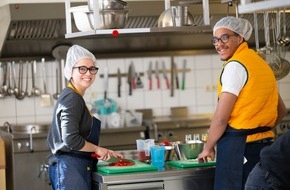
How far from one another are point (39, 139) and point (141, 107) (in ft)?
4.25

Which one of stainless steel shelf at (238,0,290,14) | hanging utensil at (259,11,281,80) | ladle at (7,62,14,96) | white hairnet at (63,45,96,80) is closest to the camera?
stainless steel shelf at (238,0,290,14)

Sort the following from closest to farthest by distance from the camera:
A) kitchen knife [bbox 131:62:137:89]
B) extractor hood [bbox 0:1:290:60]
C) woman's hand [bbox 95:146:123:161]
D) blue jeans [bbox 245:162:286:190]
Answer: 1. blue jeans [bbox 245:162:286:190]
2. woman's hand [bbox 95:146:123:161]
3. extractor hood [bbox 0:1:290:60]
4. kitchen knife [bbox 131:62:137:89]

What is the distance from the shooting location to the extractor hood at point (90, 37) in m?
5.96

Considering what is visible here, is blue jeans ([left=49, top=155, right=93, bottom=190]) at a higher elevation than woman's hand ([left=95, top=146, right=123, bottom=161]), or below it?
below

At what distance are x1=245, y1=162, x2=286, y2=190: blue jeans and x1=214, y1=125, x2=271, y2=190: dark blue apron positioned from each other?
1.47 feet

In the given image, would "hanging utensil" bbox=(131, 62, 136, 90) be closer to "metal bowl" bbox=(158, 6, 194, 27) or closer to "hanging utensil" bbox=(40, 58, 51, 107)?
"hanging utensil" bbox=(40, 58, 51, 107)

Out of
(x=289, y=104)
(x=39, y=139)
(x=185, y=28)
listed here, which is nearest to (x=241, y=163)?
(x=185, y=28)

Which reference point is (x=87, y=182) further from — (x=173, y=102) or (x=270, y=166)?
(x=173, y=102)

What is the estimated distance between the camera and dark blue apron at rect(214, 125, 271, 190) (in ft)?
13.2

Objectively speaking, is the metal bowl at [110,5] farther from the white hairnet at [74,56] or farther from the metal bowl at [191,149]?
the metal bowl at [191,149]

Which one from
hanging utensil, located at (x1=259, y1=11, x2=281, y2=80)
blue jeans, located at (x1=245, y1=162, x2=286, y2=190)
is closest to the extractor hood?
hanging utensil, located at (x1=259, y1=11, x2=281, y2=80)

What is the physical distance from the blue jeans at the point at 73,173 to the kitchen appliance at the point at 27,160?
70.4 inches

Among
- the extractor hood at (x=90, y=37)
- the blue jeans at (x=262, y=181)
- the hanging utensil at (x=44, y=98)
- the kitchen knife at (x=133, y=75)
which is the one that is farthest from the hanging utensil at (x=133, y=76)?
the blue jeans at (x=262, y=181)

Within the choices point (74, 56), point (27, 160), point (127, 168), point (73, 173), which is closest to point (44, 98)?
point (27, 160)
